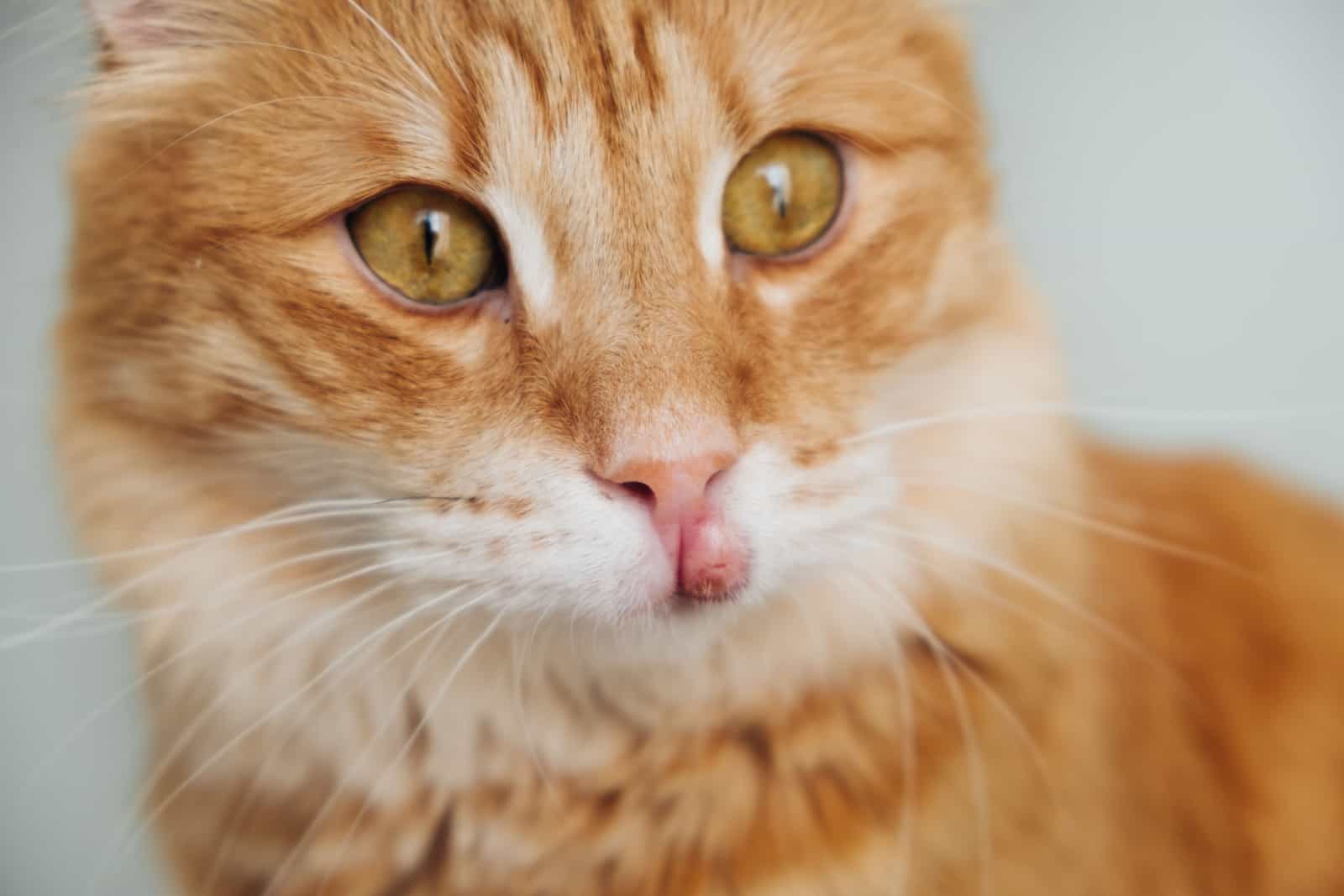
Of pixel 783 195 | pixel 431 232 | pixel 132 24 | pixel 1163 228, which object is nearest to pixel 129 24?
pixel 132 24

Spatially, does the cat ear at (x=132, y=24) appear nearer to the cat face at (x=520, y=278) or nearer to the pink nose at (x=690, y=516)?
the cat face at (x=520, y=278)

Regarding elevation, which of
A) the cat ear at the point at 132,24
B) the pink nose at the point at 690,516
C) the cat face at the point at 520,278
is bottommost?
the pink nose at the point at 690,516

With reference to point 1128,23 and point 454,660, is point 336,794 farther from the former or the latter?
point 1128,23

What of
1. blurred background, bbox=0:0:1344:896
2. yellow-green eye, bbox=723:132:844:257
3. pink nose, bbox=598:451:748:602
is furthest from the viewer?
blurred background, bbox=0:0:1344:896

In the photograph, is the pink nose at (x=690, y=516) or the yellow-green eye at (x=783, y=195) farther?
the yellow-green eye at (x=783, y=195)

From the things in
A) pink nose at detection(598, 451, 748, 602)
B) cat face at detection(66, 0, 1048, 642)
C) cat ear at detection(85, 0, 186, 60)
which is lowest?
pink nose at detection(598, 451, 748, 602)

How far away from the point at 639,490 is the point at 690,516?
0.03m

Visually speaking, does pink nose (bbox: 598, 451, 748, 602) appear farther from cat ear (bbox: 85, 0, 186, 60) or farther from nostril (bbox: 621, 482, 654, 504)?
cat ear (bbox: 85, 0, 186, 60)

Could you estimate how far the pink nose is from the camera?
24.9 inches

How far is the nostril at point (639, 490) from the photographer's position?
0.65 meters

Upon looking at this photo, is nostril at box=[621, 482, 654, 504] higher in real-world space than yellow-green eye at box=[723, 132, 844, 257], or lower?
lower

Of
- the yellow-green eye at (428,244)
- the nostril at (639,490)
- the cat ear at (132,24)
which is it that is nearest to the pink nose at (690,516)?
the nostril at (639,490)

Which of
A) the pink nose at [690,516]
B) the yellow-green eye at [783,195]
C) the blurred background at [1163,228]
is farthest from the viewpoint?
the blurred background at [1163,228]

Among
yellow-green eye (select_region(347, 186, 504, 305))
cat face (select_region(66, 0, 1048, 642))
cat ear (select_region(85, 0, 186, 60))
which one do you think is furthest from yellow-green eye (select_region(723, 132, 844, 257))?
cat ear (select_region(85, 0, 186, 60))
